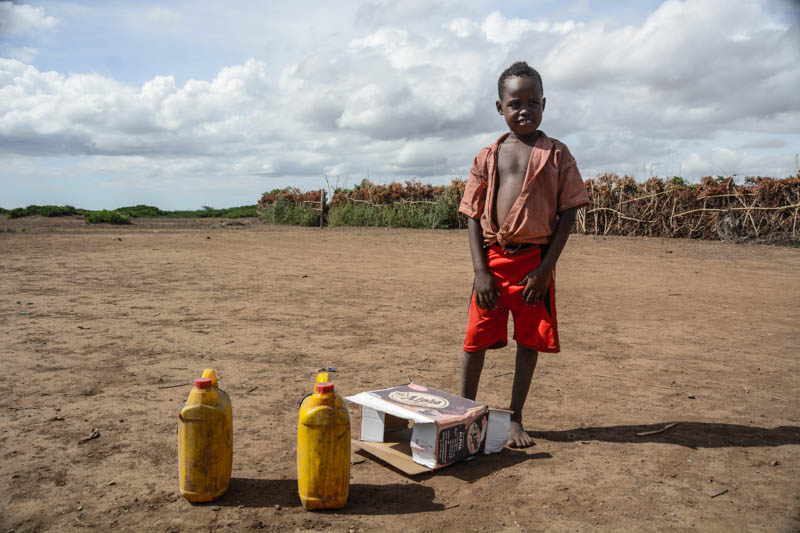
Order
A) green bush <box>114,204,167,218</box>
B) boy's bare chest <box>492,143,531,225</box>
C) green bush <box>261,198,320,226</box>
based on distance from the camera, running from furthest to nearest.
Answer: green bush <box>114,204,167,218</box> < green bush <box>261,198,320,226</box> < boy's bare chest <box>492,143,531,225</box>

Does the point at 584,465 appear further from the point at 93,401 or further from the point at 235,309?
the point at 235,309

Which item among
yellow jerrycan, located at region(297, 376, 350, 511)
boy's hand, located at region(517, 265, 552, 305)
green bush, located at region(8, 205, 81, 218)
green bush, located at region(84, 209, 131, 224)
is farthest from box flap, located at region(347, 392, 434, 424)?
green bush, located at region(8, 205, 81, 218)

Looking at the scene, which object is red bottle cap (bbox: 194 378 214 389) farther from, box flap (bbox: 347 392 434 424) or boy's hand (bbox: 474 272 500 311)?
boy's hand (bbox: 474 272 500 311)

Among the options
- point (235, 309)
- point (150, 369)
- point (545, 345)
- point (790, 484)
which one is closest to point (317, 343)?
point (150, 369)

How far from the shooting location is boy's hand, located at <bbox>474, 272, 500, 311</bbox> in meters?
2.94

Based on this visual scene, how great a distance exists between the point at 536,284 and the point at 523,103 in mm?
930

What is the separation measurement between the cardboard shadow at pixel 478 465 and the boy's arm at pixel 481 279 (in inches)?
28.7

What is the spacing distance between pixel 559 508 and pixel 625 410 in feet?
4.52

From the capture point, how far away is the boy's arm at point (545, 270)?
9.39 feet

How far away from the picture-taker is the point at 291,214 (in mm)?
29328

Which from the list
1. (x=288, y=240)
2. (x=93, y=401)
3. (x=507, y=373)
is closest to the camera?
(x=93, y=401)

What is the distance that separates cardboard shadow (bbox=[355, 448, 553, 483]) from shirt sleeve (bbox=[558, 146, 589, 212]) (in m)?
1.25

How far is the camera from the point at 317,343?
4816 mm

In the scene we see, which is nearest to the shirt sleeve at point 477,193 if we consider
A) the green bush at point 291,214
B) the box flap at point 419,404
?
the box flap at point 419,404
